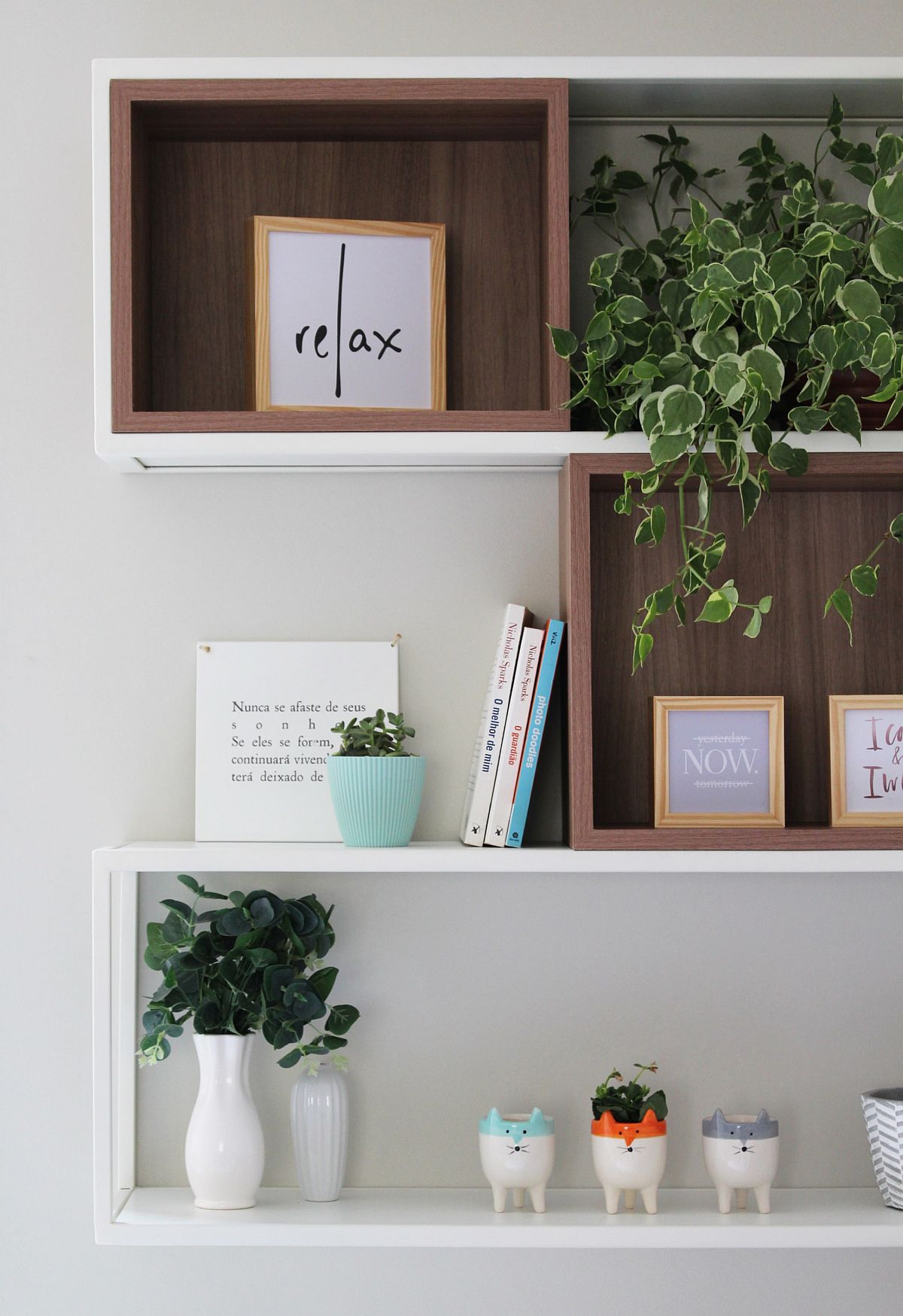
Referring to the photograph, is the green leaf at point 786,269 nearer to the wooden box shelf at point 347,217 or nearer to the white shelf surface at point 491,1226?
the wooden box shelf at point 347,217

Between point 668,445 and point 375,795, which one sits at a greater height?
point 668,445

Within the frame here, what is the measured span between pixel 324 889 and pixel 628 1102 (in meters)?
0.40

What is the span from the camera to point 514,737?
122 centimetres

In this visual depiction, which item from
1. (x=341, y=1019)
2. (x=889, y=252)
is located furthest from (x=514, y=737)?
(x=889, y=252)

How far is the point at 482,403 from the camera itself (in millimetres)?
1358

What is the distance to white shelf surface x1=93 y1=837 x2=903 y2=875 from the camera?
1.14 m

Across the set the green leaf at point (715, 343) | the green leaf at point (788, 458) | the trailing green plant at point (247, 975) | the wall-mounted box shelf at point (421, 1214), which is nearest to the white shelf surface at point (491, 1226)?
the wall-mounted box shelf at point (421, 1214)

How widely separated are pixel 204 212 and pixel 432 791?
27.8 inches

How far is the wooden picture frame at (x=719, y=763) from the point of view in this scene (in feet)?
3.94

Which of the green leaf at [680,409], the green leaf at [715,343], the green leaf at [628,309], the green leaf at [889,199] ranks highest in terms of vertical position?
the green leaf at [889,199]

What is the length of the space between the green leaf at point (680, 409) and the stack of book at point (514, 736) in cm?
23

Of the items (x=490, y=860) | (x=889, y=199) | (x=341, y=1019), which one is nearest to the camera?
(x=889, y=199)

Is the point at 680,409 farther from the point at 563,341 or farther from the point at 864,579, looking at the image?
the point at 864,579

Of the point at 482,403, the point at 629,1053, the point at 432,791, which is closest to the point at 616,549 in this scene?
the point at 482,403
